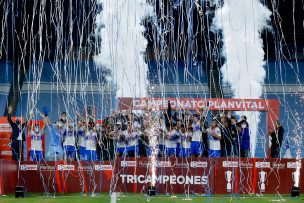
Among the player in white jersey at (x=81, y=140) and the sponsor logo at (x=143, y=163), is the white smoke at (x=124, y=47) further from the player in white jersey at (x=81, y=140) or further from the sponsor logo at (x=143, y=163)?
the sponsor logo at (x=143, y=163)

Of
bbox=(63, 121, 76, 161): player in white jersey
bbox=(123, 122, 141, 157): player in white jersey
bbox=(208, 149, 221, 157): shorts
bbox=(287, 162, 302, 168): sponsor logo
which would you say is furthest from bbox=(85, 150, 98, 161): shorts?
bbox=(287, 162, 302, 168): sponsor logo

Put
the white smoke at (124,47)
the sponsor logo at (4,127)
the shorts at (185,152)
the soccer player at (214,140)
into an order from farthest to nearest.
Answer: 1. the white smoke at (124,47)
2. the sponsor logo at (4,127)
3. the shorts at (185,152)
4. the soccer player at (214,140)

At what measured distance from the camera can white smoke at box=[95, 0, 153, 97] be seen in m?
28.9

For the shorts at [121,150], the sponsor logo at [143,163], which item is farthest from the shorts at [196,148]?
the sponsor logo at [143,163]

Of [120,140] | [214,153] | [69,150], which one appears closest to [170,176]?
[214,153]

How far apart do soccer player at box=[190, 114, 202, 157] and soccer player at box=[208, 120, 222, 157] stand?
482mm

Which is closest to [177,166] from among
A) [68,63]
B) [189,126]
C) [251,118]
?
[189,126]

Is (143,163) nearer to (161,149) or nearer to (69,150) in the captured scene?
(161,149)

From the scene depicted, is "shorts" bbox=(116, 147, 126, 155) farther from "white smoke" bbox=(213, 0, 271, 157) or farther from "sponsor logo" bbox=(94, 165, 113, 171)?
"white smoke" bbox=(213, 0, 271, 157)

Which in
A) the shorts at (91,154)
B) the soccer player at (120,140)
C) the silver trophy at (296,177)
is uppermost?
the soccer player at (120,140)

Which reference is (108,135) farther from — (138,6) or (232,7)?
(232,7)

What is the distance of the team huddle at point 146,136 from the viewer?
18.8m

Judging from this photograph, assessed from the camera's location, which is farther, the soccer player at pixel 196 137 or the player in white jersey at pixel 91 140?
the soccer player at pixel 196 137

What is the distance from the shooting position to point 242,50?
1208 inches
